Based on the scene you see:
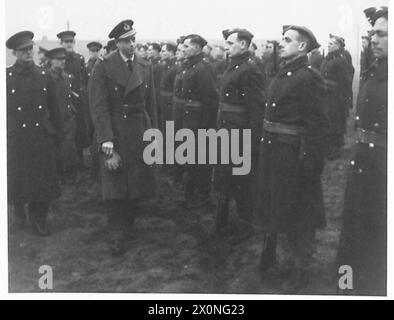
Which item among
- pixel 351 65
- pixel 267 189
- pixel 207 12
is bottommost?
pixel 267 189

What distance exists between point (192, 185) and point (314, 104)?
1.03m

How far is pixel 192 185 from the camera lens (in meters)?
3.84

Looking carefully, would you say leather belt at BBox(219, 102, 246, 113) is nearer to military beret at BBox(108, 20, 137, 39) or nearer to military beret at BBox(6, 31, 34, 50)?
military beret at BBox(108, 20, 137, 39)

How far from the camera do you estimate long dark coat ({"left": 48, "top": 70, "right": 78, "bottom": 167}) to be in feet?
13.1

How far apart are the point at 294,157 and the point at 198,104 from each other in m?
0.83

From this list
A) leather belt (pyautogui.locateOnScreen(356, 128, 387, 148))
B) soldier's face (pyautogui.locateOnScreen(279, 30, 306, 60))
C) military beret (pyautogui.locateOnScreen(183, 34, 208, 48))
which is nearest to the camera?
leather belt (pyautogui.locateOnScreen(356, 128, 387, 148))

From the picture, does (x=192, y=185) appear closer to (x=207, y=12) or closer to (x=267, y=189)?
(x=267, y=189)

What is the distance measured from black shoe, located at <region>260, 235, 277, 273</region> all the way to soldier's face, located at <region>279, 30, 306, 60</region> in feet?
4.10

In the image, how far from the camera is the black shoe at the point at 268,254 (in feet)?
12.2

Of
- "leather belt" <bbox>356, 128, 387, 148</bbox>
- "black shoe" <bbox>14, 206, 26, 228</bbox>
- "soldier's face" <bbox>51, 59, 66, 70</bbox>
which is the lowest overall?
"black shoe" <bbox>14, 206, 26, 228</bbox>

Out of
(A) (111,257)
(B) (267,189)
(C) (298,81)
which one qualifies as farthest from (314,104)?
(A) (111,257)

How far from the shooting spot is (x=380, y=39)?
3.51 meters

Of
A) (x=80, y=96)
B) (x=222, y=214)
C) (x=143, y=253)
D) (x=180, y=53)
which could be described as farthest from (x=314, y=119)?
(x=80, y=96)

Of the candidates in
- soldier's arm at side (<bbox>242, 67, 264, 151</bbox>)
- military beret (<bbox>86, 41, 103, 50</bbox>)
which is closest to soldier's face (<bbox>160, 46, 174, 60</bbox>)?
military beret (<bbox>86, 41, 103, 50</bbox>)
